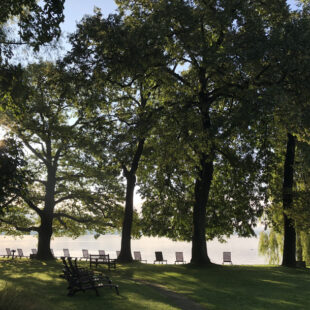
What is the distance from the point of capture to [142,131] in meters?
19.5

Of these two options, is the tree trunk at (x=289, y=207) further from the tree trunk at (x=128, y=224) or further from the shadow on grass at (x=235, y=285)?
the tree trunk at (x=128, y=224)

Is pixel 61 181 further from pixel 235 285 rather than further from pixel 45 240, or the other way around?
pixel 235 285

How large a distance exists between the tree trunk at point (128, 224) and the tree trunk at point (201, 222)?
Answer: 5.42m

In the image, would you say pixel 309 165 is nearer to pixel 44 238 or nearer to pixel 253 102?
pixel 253 102

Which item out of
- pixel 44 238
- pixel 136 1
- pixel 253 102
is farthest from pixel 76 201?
pixel 253 102

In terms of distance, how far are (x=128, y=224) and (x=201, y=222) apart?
6236 mm

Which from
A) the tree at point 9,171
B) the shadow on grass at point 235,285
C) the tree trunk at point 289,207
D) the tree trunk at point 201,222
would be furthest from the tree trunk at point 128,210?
the tree at point 9,171

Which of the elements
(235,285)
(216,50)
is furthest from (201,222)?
(216,50)

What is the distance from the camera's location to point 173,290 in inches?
Result: 573

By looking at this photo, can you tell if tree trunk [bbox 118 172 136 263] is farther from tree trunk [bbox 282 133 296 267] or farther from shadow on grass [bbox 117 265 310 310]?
tree trunk [bbox 282 133 296 267]

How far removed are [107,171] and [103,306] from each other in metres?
17.4

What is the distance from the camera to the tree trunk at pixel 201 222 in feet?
70.6

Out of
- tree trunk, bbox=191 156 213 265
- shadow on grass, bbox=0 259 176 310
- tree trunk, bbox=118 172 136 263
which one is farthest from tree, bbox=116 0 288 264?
shadow on grass, bbox=0 259 176 310

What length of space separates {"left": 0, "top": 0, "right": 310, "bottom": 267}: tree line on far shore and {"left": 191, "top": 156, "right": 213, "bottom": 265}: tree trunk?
0.20 feet
